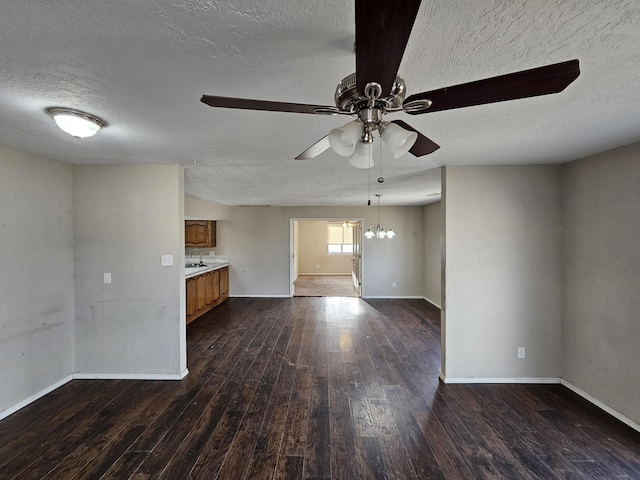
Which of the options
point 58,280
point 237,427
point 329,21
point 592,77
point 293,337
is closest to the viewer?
point 329,21

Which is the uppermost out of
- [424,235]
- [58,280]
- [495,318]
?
[424,235]

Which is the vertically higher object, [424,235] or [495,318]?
[424,235]

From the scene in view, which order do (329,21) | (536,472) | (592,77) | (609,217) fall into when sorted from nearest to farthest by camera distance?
1. (329,21)
2. (592,77)
3. (536,472)
4. (609,217)

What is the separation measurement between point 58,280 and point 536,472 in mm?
4205

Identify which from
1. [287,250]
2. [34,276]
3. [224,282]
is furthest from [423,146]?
[224,282]

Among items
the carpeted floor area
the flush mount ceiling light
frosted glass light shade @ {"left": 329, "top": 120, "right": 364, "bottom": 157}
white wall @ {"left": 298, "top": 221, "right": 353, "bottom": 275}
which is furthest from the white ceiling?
white wall @ {"left": 298, "top": 221, "right": 353, "bottom": 275}

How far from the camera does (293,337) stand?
4.25 m

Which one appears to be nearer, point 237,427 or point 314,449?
point 314,449

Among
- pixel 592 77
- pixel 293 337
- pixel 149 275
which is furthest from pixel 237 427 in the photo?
pixel 592 77

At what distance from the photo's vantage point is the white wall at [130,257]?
9.70 ft

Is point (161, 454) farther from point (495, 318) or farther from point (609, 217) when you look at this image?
point (609, 217)

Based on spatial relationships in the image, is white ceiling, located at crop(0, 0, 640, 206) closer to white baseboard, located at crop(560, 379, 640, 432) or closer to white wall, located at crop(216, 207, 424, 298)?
white baseboard, located at crop(560, 379, 640, 432)

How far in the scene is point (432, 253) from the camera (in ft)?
20.6

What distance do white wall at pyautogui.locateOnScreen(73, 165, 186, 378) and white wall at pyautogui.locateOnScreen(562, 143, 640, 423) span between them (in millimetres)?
3919
